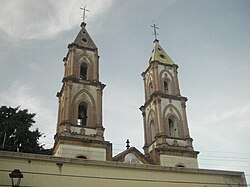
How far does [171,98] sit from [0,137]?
1460 cm

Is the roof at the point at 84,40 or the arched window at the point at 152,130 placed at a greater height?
the roof at the point at 84,40

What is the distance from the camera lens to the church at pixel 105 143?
12195 millimetres

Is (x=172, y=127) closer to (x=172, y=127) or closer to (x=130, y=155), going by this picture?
(x=172, y=127)

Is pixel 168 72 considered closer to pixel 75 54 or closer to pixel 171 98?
pixel 171 98

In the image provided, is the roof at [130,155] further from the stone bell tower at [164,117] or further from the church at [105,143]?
the stone bell tower at [164,117]

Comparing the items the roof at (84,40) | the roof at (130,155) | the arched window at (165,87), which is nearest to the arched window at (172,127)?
the arched window at (165,87)

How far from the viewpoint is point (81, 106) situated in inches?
980

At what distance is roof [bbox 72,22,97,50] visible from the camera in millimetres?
28297

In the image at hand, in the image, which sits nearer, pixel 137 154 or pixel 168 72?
pixel 137 154

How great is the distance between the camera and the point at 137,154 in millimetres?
24438

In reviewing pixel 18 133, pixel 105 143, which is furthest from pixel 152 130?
pixel 18 133

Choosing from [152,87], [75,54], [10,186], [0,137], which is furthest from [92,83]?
[10,186]

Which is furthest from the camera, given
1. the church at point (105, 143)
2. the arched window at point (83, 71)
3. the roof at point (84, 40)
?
the roof at point (84, 40)

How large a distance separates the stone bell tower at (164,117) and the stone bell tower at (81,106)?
4.53m
